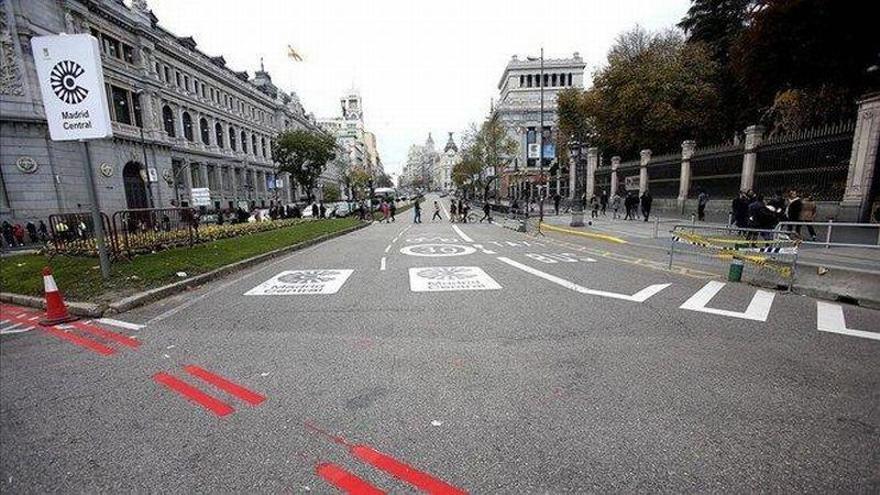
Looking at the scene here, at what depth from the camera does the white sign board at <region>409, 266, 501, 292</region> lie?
774 cm

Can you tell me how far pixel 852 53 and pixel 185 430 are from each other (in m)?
27.9

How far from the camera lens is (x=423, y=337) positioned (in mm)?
5043

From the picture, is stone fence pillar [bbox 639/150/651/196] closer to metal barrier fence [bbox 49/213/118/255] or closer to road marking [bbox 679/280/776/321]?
road marking [bbox 679/280/776/321]

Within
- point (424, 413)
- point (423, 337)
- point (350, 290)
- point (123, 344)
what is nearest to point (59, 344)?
point (123, 344)

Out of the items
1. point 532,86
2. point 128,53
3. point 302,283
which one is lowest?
point 302,283

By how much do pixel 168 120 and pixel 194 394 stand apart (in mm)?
52192

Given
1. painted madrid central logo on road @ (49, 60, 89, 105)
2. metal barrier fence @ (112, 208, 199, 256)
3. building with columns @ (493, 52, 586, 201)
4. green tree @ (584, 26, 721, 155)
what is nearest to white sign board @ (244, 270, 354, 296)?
painted madrid central logo on road @ (49, 60, 89, 105)

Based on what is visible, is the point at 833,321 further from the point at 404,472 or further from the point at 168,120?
the point at 168,120

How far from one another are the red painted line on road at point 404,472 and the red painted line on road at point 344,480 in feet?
0.53

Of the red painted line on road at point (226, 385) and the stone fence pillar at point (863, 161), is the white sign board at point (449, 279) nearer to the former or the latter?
the red painted line on road at point (226, 385)

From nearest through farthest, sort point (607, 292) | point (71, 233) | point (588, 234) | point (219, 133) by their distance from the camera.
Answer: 1. point (607, 292)
2. point (71, 233)
3. point (588, 234)
4. point (219, 133)

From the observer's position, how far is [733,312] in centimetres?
591

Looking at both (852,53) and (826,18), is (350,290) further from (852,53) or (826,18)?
(852,53)

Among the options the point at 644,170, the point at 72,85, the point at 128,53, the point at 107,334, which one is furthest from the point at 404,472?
the point at 128,53
